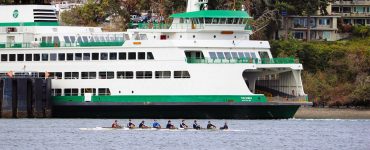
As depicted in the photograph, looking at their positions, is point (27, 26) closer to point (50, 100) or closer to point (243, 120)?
point (50, 100)

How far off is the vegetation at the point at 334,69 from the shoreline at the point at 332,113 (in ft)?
4.81

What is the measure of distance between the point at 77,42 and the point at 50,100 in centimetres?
371

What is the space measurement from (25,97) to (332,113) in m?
19.0

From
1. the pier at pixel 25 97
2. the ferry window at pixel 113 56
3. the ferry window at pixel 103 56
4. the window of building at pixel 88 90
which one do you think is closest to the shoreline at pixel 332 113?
the ferry window at pixel 113 56

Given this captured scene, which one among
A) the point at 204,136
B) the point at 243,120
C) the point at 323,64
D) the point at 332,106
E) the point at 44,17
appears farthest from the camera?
the point at 323,64

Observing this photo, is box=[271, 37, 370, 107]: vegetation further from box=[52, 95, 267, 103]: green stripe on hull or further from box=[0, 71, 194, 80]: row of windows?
box=[0, 71, 194, 80]: row of windows

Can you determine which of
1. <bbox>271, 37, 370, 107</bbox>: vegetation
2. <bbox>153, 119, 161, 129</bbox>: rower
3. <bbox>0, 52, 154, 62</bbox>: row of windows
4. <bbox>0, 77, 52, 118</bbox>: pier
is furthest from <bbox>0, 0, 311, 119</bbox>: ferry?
<bbox>271, 37, 370, 107</bbox>: vegetation

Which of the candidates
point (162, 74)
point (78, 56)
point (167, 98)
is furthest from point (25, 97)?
point (167, 98)

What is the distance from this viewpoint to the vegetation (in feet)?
308

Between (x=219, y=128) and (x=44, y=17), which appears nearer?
(x=219, y=128)

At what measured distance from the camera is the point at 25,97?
82750 millimetres

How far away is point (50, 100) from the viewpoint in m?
83.0

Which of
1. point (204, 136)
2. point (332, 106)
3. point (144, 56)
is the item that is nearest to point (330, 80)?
point (332, 106)

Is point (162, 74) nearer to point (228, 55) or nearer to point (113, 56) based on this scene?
point (113, 56)
